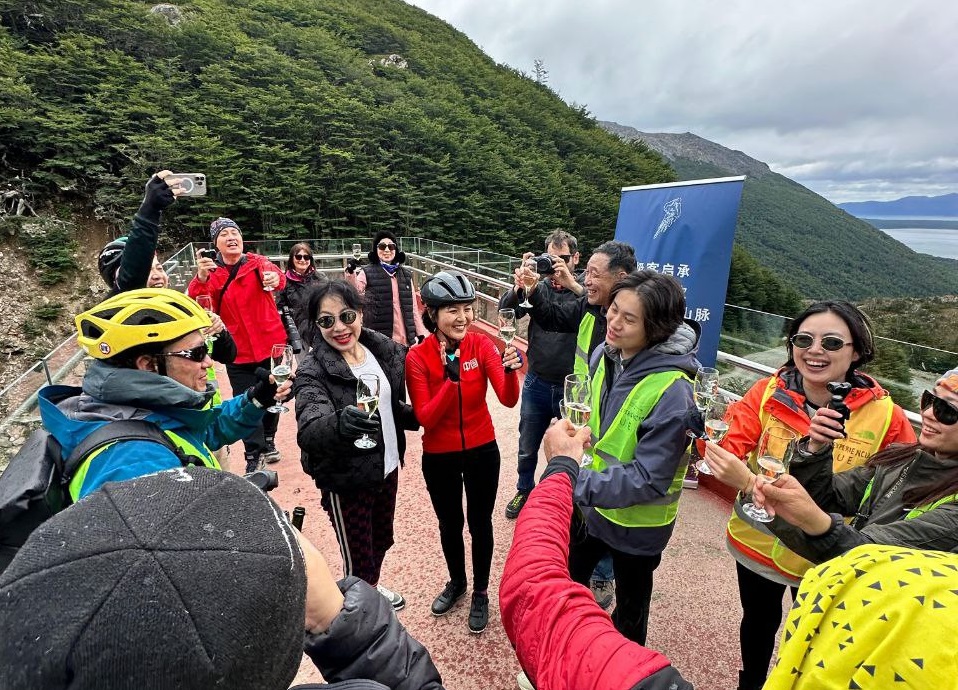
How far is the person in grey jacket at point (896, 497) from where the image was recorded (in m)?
1.25

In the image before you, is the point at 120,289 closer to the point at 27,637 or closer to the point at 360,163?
the point at 27,637

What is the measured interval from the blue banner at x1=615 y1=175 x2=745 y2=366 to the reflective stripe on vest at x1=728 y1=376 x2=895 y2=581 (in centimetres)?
204

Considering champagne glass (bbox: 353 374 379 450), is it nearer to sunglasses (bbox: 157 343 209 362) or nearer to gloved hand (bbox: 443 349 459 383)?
gloved hand (bbox: 443 349 459 383)

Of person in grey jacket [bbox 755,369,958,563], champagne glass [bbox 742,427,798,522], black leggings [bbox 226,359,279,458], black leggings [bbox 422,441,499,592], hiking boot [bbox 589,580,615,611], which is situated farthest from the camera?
black leggings [bbox 226,359,279,458]

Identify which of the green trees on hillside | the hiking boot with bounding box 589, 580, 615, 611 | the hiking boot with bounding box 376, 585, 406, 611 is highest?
the green trees on hillside

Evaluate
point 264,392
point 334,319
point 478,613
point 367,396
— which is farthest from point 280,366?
point 478,613

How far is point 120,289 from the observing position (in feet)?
8.41

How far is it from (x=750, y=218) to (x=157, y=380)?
89.6 meters

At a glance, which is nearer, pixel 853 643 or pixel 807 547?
pixel 853 643

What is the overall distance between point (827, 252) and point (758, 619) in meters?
84.2

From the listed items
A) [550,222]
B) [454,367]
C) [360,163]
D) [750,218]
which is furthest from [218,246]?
[750,218]

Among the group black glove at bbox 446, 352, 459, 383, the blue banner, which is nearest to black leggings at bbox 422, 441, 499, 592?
black glove at bbox 446, 352, 459, 383

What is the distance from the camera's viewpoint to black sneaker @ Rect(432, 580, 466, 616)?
2807 mm

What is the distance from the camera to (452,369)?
2.52m
